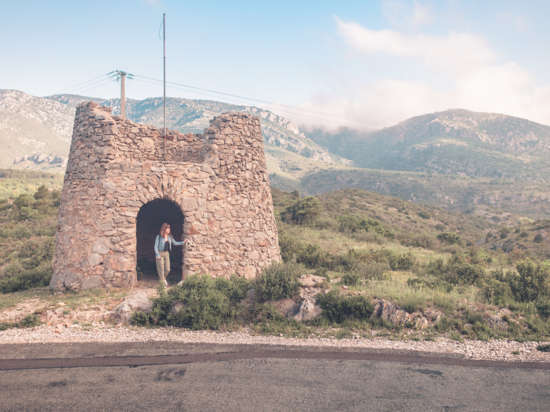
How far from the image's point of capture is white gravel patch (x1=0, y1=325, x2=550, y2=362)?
7422 millimetres

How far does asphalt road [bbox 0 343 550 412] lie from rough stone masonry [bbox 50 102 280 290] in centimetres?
431

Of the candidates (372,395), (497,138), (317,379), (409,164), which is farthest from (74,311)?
(497,138)

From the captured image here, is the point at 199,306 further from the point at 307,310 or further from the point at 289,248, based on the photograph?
the point at 289,248

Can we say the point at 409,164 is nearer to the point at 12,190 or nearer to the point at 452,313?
the point at 12,190

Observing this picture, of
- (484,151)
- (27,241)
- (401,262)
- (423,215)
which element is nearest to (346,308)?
(401,262)

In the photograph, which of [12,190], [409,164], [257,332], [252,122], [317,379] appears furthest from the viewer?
[409,164]

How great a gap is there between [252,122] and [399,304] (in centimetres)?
845

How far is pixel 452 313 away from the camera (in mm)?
9148

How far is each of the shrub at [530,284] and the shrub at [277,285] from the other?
677cm

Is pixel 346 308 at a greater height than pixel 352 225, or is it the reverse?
pixel 352 225

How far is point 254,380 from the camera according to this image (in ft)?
19.5

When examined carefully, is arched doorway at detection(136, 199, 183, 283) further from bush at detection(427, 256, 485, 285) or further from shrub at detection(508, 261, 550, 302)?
shrub at detection(508, 261, 550, 302)

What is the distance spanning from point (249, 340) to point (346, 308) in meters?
2.71

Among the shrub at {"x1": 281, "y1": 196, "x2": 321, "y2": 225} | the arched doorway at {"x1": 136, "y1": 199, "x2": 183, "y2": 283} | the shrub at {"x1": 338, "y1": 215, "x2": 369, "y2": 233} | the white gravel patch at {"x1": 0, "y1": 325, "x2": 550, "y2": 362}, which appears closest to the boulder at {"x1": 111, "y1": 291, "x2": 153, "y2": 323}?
the white gravel patch at {"x1": 0, "y1": 325, "x2": 550, "y2": 362}
